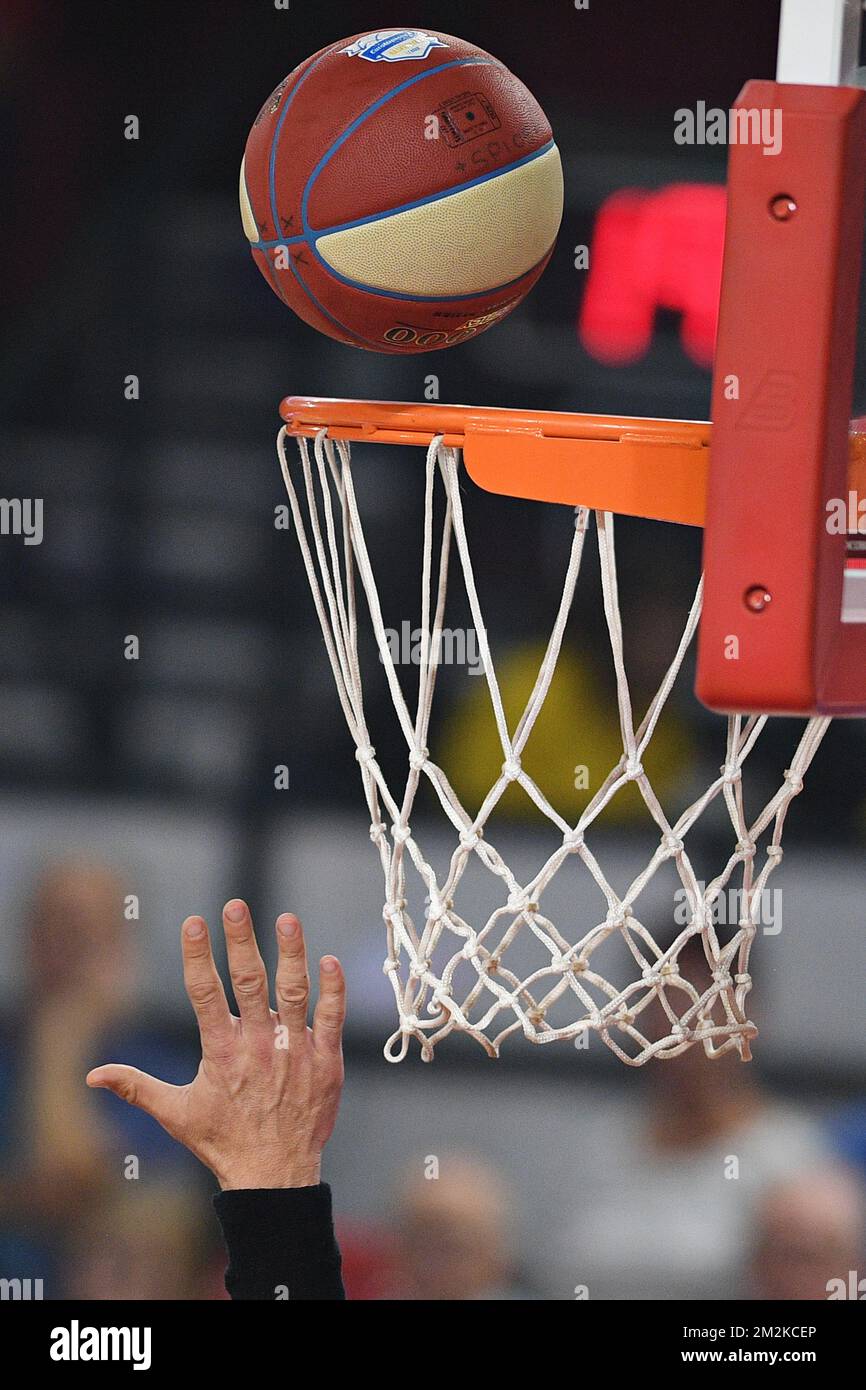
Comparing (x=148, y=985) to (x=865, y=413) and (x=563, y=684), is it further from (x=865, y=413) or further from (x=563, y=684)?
(x=865, y=413)

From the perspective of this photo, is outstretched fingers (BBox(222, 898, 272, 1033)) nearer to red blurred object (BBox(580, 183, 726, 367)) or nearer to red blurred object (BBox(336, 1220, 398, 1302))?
red blurred object (BBox(336, 1220, 398, 1302))

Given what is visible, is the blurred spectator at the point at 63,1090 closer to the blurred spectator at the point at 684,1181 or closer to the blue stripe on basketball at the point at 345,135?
the blurred spectator at the point at 684,1181

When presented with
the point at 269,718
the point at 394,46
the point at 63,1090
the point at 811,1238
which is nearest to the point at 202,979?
the point at 394,46

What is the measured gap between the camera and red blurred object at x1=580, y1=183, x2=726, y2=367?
95.3 inches

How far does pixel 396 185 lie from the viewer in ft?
4.27

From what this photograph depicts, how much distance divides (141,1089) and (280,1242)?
0.21 m

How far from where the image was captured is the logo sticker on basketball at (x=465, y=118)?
1307mm

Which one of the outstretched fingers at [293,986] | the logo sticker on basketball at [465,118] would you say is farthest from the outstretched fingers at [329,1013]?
the logo sticker on basketball at [465,118]

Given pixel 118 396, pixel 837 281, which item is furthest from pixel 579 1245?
pixel 837 281

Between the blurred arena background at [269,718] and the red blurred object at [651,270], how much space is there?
0.03 metres

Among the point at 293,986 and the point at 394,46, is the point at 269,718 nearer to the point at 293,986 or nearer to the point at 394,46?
the point at 293,986

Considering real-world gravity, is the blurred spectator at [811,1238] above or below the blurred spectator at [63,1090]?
below
